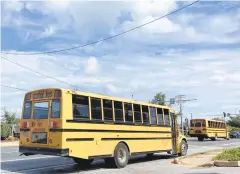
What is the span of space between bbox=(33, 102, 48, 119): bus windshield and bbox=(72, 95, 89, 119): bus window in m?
0.98

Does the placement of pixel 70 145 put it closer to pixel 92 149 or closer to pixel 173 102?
pixel 92 149

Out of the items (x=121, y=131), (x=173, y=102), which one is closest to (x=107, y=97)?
(x=121, y=131)

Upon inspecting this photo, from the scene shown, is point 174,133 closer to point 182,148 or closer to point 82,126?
point 182,148

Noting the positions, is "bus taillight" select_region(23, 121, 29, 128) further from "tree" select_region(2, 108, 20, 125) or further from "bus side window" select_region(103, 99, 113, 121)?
"tree" select_region(2, 108, 20, 125)

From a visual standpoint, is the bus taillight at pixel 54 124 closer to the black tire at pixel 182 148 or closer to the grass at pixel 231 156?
the grass at pixel 231 156

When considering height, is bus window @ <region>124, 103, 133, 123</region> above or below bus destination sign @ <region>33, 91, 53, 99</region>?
below

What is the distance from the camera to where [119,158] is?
14000 millimetres

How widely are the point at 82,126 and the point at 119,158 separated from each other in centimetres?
241

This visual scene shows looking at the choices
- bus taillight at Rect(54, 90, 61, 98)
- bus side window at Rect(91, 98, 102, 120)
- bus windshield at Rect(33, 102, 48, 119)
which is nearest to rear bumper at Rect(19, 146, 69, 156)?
bus windshield at Rect(33, 102, 48, 119)

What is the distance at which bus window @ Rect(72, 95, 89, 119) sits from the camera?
12328 mm

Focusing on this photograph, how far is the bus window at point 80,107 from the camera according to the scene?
12328 mm

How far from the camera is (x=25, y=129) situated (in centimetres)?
1295

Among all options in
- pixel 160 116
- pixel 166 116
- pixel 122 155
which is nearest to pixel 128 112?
pixel 122 155

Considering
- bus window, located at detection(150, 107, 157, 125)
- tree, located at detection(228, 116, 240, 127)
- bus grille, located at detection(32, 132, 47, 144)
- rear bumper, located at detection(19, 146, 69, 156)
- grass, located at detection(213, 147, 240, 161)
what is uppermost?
tree, located at detection(228, 116, 240, 127)
